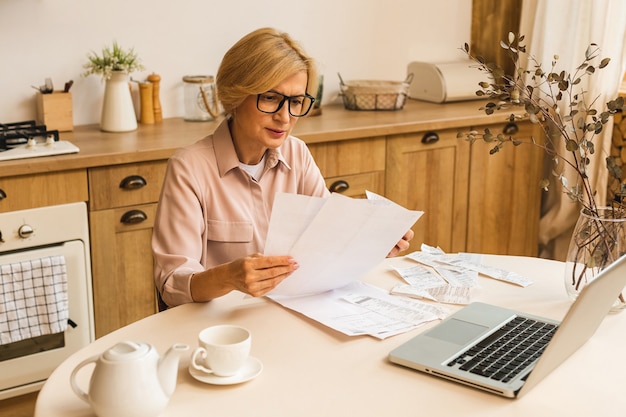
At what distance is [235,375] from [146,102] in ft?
6.79

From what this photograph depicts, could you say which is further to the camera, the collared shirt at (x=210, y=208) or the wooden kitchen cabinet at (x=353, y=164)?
the wooden kitchen cabinet at (x=353, y=164)

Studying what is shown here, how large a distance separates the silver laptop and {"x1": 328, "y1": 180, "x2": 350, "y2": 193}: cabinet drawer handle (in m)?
1.57

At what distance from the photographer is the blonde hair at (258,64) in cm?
196

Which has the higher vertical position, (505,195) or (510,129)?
(510,129)

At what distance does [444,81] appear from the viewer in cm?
374

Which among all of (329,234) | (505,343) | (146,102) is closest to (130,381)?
(329,234)

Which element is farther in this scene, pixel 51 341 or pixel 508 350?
pixel 51 341

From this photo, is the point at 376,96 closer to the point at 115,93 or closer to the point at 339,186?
the point at 339,186

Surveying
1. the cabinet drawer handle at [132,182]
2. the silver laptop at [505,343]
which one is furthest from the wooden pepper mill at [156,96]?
the silver laptop at [505,343]

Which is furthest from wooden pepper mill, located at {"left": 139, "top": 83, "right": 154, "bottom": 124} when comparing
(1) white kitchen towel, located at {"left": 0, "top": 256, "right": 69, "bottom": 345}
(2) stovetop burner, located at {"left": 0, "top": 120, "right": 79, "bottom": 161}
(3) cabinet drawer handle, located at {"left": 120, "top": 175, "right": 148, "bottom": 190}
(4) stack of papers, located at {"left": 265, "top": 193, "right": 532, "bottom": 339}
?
(4) stack of papers, located at {"left": 265, "top": 193, "right": 532, "bottom": 339}

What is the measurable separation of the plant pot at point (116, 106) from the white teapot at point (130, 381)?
198 cm

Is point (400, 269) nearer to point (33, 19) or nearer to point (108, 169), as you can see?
point (108, 169)

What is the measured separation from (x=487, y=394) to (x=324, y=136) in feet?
6.09

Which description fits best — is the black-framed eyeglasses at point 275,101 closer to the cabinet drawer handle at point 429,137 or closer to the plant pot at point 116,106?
the plant pot at point 116,106
